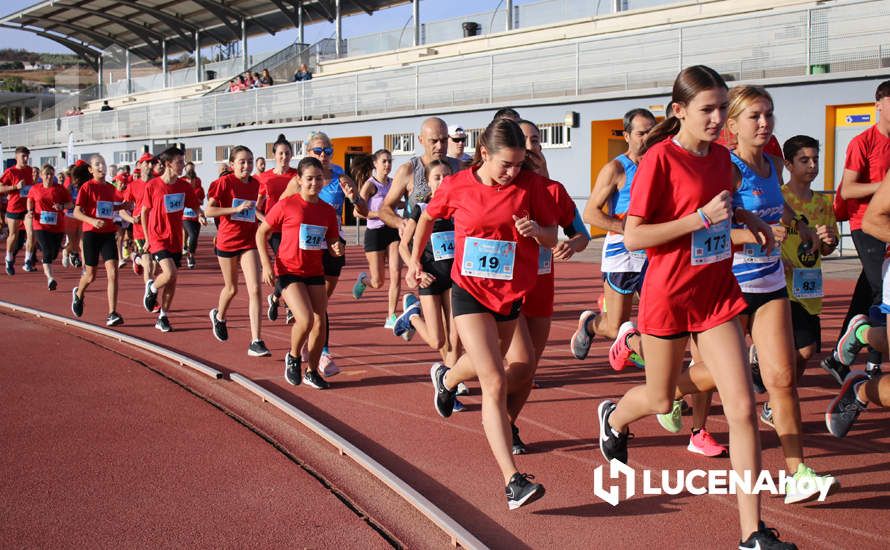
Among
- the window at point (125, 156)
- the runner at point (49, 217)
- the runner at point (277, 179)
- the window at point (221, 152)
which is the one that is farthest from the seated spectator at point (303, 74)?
the runner at point (277, 179)

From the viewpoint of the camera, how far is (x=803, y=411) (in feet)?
21.7

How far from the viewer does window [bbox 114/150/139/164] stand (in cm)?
4453

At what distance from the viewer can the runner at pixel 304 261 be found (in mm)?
7703

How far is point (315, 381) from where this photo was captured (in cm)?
778

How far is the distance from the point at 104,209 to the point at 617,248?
730 centimetres

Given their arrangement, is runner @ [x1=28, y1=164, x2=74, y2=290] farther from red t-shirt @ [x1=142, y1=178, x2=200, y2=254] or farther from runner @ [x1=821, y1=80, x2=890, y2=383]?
runner @ [x1=821, y1=80, x2=890, y2=383]

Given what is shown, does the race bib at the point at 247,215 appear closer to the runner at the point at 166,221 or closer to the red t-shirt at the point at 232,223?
the red t-shirt at the point at 232,223

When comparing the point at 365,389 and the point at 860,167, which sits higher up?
the point at 860,167

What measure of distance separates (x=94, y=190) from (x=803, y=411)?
367 inches

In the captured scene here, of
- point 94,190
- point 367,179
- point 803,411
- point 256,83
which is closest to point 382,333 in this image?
point 367,179

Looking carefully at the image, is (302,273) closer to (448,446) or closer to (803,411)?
(448,446)

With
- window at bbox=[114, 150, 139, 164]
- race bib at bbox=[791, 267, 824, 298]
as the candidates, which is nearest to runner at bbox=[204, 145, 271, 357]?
race bib at bbox=[791, 267, 824, 298]

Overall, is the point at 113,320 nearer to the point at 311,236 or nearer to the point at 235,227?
the point at 235,227

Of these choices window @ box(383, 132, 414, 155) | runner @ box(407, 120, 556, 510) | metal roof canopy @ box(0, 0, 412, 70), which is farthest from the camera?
metal roof canopy @ box(0, 0, 412, 70)
